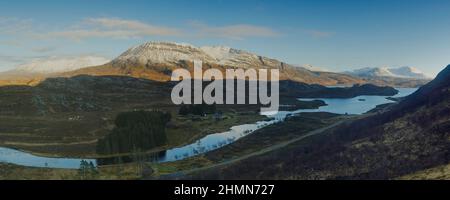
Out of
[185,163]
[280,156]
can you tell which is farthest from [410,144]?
[185,163]

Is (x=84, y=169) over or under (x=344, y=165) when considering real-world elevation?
under

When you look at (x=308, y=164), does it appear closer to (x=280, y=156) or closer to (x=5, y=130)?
(x=280, y=156)

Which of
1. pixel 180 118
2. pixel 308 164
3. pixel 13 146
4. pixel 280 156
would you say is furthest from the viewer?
pixel 180 118

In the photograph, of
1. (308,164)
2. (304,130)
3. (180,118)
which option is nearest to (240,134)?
(304,130)

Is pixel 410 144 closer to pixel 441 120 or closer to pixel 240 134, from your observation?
pixel 441 120

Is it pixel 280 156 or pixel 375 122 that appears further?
pixel 375 122

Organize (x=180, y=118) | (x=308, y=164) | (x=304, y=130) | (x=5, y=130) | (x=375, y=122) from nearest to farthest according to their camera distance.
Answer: (x=308, y=164), (x=375, y=122), (x=304, y=130), (x=5, y=130), (x=180, y=118)
